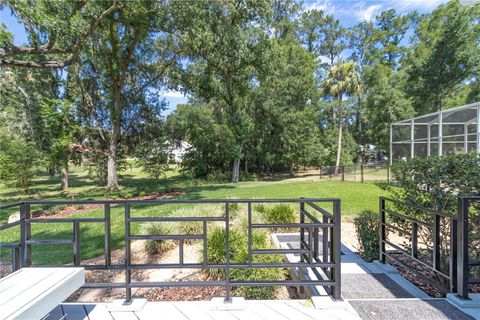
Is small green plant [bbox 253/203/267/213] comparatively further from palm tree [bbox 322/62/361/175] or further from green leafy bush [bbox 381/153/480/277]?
palm tree [bbox 322/62/361/175]

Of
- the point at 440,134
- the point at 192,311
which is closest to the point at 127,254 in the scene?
the point at 192,311

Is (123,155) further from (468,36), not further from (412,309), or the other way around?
(468,36)

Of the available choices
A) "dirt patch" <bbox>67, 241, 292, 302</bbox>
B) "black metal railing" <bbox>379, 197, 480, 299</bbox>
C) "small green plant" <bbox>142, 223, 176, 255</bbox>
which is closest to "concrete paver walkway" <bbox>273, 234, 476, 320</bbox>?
"black metal railing" <bbox>379, 197, 480, 299</bbox>

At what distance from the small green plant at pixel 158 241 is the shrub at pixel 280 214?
6.03 feet

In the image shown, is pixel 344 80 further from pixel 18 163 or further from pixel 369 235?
pixel 18 163

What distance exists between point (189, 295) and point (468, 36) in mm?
20099

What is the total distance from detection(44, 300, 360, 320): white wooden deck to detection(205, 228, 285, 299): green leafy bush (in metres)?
0.66

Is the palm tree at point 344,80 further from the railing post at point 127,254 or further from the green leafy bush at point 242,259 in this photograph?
the railing post at point 127,254

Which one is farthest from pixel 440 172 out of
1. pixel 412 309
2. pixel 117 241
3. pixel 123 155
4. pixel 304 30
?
pixel 304 30

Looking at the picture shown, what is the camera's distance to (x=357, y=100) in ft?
71.5

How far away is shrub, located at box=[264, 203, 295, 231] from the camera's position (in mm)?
4652

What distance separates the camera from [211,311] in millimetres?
1940

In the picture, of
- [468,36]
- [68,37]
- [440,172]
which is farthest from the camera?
[468,36]

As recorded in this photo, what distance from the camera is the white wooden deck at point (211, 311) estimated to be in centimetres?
187
